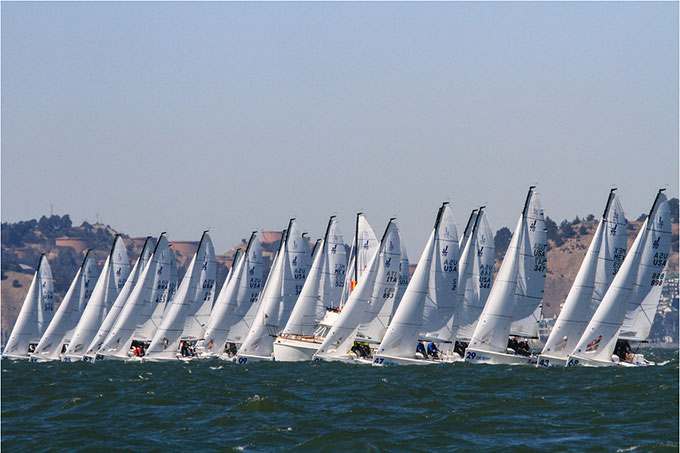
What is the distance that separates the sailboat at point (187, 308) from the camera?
2719 inches

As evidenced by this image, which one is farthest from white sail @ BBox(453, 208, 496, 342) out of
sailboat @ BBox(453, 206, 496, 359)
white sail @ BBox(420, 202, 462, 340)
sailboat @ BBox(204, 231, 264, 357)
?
sailboat @ BBox(204, 231, 264, 357)

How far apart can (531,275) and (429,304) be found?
19.9 ft

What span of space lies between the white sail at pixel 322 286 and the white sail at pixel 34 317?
23334mm

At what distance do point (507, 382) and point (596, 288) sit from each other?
16.8 meters

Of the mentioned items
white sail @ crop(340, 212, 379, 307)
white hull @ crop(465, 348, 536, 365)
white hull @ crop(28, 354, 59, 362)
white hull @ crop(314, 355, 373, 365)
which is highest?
white sail @ crop(340, 212, 379, 307)

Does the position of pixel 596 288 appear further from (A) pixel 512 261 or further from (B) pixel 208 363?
(B) pixel 208 363

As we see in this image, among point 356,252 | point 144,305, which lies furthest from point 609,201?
point 144,305

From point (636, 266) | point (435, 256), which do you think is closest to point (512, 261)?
point (435, 256)

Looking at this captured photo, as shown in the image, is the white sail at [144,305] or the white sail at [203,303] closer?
the white sail at [144,305]

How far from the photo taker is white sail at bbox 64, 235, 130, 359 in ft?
242

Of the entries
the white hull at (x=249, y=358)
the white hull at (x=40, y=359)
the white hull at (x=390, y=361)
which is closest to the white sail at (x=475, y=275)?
the white hull at (x=390, y=361)

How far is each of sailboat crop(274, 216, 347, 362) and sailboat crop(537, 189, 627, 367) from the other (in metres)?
16.2

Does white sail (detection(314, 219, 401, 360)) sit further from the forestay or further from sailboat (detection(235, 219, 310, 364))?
sailboat (detection(235, 219, 310, 364))

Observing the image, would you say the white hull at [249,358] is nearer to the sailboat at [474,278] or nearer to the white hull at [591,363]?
the sailboat at [474,278]
